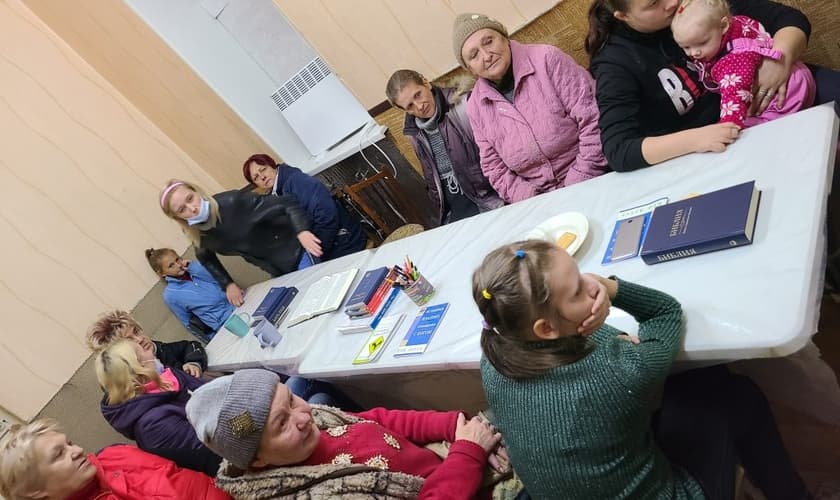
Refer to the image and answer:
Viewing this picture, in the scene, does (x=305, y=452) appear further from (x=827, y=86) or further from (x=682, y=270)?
(x=827, y=86)

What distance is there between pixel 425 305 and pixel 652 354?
877 millimetres

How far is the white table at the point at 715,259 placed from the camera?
98 centimetres

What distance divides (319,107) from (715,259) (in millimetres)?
2932

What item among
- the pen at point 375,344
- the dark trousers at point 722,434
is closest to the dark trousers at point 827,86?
the dark trousers at point 722,434

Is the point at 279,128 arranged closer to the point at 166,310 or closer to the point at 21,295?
the point at 166,310

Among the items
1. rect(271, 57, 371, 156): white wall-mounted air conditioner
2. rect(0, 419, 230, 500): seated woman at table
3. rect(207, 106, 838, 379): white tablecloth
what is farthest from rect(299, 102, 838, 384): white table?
rect(271, 57, 371, 156): white wall-mounted air conditioner

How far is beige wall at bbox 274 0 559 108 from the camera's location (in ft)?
8.30

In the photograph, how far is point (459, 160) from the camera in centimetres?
253

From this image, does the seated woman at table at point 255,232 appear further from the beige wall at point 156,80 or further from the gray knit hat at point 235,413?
the gray knit hat at point 235,413

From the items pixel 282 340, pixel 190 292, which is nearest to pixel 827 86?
pixel 282 340

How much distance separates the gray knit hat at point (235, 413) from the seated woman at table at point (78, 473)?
0.57 meters

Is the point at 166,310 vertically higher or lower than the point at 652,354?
higher

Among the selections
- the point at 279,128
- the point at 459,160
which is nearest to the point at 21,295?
the point at 279,128

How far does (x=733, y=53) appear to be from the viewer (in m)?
1.53
